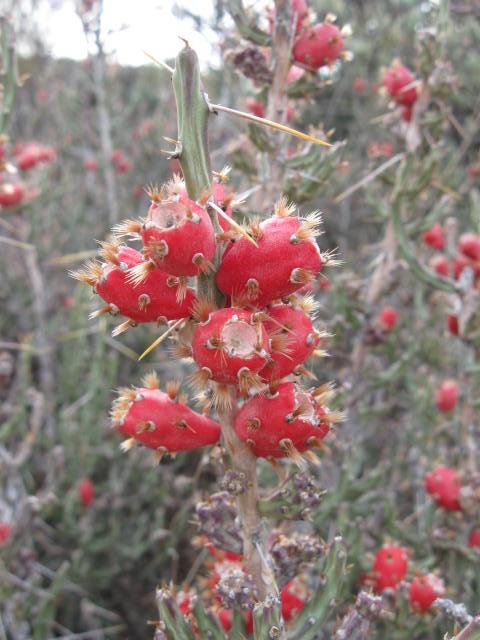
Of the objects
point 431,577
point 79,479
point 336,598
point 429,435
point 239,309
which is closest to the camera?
point 239,309

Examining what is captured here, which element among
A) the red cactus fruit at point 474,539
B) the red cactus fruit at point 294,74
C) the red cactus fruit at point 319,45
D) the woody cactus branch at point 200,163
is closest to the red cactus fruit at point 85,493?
the red cactus fruit at point 474,539

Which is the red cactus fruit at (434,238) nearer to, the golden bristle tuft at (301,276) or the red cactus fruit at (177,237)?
the golden bristle tuft at (301,276)

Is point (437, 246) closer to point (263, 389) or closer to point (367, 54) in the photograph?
point (263, 389)

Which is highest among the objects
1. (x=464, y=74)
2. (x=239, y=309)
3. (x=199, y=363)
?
(x=464, y=74)

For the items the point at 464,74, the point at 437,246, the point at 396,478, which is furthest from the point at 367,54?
the point at 396,478

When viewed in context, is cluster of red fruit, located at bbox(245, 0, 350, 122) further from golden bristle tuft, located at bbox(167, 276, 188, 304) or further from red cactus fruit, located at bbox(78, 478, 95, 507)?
red cactus fruit, located at bbox(78, 478, 95, 507)

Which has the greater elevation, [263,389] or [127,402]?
[263,389]

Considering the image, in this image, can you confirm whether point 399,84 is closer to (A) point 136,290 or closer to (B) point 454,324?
(B) point 454,324

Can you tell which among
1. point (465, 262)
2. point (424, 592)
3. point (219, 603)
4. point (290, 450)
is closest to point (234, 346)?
point (290, 450)
